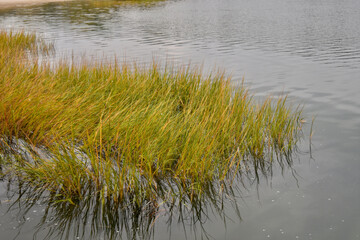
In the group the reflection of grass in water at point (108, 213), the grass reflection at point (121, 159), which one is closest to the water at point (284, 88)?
the reflection of grass in water at point (108, 213)

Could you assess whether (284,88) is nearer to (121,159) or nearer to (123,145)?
(123,145)

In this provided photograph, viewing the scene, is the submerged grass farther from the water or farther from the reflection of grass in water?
the water

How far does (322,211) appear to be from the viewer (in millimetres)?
5293

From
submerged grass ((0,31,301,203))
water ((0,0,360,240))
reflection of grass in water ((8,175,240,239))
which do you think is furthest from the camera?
submerged grass ((0,31,301,203))

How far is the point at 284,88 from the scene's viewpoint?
12.8m

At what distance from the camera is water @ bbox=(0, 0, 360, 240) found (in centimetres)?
496

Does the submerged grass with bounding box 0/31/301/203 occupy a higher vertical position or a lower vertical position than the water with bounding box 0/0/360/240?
higher

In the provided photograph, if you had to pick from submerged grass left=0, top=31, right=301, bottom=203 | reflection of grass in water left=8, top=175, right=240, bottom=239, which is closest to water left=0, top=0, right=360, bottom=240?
reflection of grass in water left=8, top=175, right=240, bottom=239

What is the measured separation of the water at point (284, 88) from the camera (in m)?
4.96

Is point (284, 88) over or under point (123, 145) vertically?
under

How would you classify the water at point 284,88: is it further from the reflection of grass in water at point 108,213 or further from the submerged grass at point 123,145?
the submerged grass at point 123,145

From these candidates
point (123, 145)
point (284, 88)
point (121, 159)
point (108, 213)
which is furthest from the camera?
point (284, 88)

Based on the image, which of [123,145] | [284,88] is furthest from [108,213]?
[284,88]

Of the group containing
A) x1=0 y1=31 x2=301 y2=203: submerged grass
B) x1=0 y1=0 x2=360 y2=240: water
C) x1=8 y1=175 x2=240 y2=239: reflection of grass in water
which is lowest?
x1=0 y1=0 x2=360 y2=240: water
